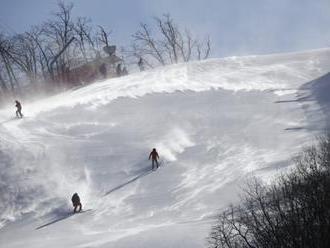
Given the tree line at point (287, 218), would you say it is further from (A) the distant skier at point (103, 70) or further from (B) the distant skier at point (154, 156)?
(A) the distant skier at point (103, 70)

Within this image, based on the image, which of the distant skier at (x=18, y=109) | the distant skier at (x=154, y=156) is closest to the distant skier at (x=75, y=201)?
the distant skier at (x=154, y=156)

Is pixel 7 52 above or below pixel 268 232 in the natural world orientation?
above

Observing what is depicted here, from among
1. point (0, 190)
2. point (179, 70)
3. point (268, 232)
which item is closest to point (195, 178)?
point (0, 190)

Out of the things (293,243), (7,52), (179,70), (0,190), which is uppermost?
(7,52)

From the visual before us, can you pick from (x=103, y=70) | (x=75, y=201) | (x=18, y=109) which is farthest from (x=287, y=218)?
(x=103, y=70)

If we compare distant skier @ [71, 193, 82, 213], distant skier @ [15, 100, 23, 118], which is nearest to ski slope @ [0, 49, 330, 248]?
distant skier @ [71, 193, 82, 213]

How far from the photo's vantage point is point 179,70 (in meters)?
61.8

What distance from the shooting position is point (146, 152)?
38312 mm

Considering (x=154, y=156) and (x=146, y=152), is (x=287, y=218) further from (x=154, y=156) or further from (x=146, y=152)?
(x=146, y=152)

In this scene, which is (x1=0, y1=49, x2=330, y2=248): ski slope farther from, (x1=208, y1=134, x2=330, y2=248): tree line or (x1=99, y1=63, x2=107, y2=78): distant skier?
(x1=99, y1=63, x2=107, y2=78): distant skier

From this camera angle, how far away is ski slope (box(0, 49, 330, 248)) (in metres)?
28.8

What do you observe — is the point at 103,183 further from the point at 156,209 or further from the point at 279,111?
the point at 279,111

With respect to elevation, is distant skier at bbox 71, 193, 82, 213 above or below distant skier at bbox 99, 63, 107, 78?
below

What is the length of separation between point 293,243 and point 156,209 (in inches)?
494
